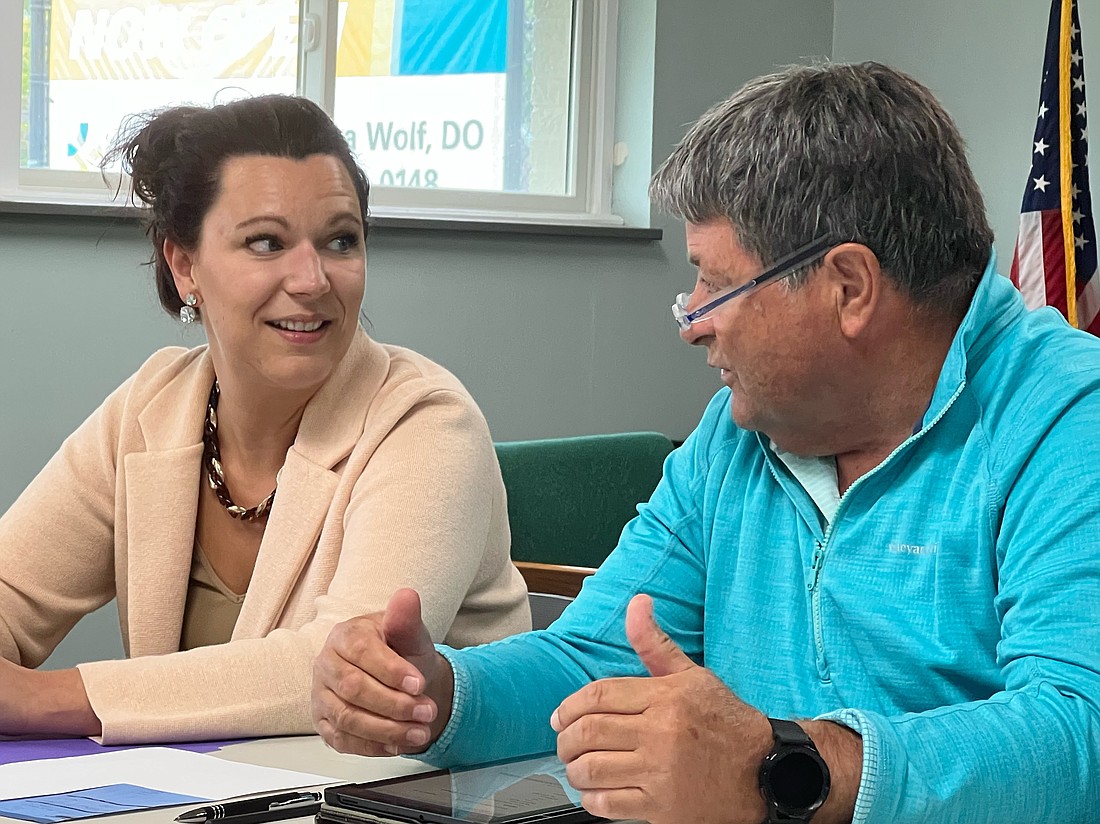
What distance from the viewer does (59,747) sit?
1.42 metres

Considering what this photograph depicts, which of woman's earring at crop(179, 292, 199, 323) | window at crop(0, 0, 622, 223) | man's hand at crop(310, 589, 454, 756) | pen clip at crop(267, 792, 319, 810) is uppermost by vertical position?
window at crop(0, 0, 622, 223)

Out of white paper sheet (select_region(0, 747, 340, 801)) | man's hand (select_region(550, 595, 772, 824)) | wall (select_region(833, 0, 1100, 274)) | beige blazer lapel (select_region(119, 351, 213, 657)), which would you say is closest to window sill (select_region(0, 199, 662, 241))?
wall (select_region(833, 0, 1100, 274))

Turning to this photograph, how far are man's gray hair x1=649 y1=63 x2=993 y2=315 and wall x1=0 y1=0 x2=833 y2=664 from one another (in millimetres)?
2201

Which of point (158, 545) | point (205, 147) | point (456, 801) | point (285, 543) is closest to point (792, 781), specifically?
point (456, 801)

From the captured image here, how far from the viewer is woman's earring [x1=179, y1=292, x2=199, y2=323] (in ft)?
6.58

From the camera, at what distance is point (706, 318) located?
135 centimetres

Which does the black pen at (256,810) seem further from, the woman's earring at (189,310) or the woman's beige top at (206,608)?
the woman's earring at (189,310)

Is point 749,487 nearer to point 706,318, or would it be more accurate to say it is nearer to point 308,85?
point 706,318

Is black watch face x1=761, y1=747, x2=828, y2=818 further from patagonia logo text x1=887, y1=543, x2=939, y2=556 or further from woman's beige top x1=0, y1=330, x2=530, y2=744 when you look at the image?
woman's beige top x1=0, y1=330, x2=530, y2=744

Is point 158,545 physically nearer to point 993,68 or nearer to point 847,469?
point 847,469

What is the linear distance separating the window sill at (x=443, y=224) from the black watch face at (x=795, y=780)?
7.93 feet

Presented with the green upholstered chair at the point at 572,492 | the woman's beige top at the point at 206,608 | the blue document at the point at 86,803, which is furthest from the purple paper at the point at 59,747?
the green upholstered chair at the point at 572,492

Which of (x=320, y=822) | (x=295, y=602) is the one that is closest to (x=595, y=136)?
(x=295, y=602)

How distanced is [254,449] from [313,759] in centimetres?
66
